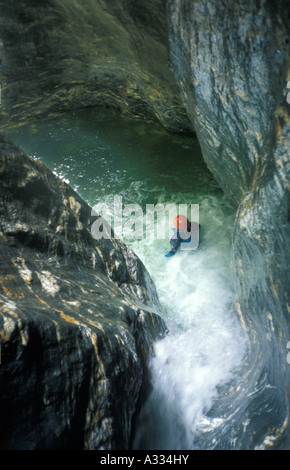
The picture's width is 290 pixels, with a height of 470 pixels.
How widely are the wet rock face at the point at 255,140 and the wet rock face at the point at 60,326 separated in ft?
4.09

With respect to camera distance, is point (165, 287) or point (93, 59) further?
point (93, 59)

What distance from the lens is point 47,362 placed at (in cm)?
208

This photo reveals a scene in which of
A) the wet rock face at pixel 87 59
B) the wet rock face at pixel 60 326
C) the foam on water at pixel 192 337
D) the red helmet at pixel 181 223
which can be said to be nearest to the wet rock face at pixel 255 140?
the foam on water at pixel 192 337

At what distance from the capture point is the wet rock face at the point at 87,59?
505cm

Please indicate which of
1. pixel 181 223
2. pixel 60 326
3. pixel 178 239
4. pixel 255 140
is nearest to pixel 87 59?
pixel 181 223

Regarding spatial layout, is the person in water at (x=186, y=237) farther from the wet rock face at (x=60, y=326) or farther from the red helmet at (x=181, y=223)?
the wet rock face at (x=60, y=326)

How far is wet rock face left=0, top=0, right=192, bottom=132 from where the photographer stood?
16.6ft

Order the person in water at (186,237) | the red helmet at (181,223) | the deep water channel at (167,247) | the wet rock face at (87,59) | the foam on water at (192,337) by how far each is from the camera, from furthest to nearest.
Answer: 1. the person in water at (186,237)
2. the red helmet at (181,223)
3. the wet rock face at (87,59)
4. the deep water channel at (167,247)
5. the foam on water at (192,337)

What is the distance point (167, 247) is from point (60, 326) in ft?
14.5

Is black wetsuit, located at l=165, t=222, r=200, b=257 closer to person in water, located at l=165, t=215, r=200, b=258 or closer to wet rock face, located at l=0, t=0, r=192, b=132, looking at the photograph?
person in water, located at l=165, t=215, r=200, b=258

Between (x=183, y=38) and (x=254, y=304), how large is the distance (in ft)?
11.3

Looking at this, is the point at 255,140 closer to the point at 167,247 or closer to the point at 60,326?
the point at 60,326
